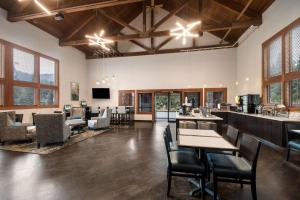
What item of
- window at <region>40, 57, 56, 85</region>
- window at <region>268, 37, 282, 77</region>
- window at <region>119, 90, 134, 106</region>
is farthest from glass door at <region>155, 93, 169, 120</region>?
window at <region>40, 57, 56, 85</region>

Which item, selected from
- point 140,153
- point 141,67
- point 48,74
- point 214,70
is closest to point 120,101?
point 141,67

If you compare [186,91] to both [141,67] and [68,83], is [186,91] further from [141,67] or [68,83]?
[68,83]

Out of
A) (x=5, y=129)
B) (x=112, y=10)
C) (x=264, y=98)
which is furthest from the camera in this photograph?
(x=112, y=10)

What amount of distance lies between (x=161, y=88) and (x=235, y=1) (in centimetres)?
583

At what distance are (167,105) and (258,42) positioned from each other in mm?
5823

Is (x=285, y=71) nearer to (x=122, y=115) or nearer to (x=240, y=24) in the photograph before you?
(x=240, y=24)

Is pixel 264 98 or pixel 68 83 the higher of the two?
pixel 68 83

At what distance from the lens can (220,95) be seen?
9758 mm

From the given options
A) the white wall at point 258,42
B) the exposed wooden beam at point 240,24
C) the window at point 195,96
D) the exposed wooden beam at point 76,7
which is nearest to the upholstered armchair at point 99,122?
the exposed wooden beam at point 76,7

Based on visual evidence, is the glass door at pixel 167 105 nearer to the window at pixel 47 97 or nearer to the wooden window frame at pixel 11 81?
the window at pixel 47 97

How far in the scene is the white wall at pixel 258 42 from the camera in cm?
500

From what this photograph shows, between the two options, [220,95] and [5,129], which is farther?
[220,95]

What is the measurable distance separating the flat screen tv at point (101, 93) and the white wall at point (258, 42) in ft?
27.4

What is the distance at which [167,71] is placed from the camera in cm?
1041
